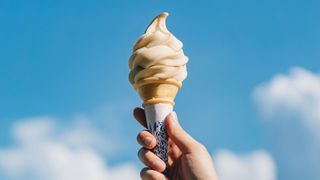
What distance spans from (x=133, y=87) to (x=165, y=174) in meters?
0.84

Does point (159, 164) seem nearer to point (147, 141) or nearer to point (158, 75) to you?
point (147, 141)

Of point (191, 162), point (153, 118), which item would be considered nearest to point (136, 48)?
point (153, 118)

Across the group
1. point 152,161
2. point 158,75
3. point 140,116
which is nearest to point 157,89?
point 158,75

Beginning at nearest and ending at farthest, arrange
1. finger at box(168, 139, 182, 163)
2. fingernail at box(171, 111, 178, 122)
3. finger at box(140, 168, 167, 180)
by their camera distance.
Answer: finger at box(140, 168, 167, 180) → fingernail at box(171, 111, 178, 122) → finger at box(168, 139, 182, 163)

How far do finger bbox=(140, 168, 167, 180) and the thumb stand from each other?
0.31 meters

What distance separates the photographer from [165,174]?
5680 mm

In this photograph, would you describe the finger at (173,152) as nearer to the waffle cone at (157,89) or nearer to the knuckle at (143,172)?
the knuckle at (143,172)

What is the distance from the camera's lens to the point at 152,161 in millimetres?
5531

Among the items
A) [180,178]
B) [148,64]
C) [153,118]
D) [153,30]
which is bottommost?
[180,178]

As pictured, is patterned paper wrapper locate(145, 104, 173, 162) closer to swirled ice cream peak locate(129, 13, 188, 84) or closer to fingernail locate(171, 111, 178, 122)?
fingernail locate(171, 111, 178, 122)

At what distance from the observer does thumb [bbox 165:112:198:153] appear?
5574mm

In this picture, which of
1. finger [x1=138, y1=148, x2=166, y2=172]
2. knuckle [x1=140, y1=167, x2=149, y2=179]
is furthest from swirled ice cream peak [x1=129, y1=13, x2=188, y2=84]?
knuckle [x1=140, y1=167, x2=149, y2=179]

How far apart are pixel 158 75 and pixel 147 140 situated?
0.58m

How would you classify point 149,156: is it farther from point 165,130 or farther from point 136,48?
point 136,48
